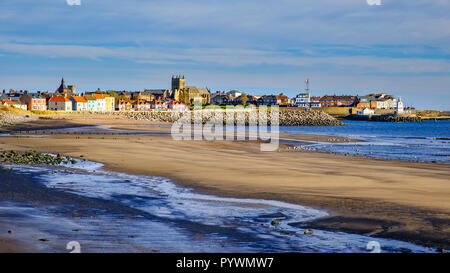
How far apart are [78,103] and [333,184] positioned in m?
141

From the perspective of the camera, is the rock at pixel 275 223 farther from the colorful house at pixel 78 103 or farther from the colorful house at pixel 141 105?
the colorful house at pixel 141 105

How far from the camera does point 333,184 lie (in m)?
19.0

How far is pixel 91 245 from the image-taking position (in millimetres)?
9328

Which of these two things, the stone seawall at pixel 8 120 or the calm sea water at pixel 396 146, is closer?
the calm sea water at pixel 396 146

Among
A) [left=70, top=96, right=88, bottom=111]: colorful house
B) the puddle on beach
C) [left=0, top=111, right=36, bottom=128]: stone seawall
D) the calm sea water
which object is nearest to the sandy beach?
the puddle on beach

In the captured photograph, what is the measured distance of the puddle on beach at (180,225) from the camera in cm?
972

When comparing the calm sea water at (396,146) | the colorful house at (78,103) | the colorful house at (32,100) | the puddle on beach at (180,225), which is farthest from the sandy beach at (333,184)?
the colorful house at (78,103)

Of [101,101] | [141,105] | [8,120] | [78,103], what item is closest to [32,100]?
[78,103]

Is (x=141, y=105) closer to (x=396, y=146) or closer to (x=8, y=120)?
(x=8, y=120)

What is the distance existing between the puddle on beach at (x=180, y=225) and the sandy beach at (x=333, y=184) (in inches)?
36.7

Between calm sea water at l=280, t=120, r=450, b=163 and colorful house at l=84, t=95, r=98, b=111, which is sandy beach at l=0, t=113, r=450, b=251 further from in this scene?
colorful house at l=84, t=95, r=98, b=111

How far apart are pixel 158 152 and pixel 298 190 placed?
15577 mm
